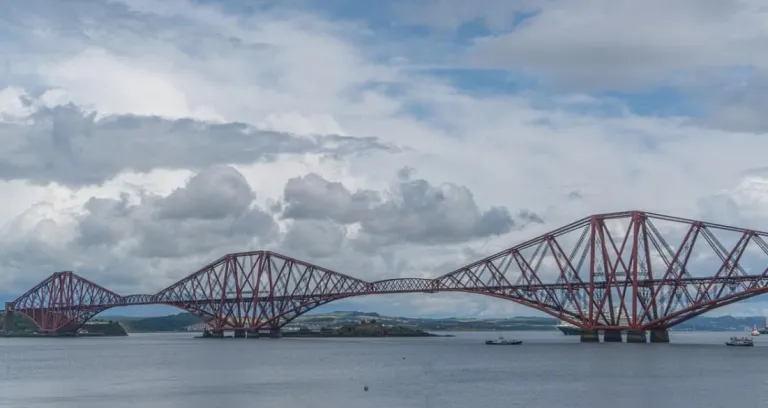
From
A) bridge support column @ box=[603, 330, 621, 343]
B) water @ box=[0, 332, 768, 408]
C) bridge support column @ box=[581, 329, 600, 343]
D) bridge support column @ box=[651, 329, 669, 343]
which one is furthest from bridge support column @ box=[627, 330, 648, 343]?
water @ box=[0, 332, 768, 408]

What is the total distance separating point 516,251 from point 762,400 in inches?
3309

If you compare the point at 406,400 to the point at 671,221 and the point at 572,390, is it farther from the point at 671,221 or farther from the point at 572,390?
the point at 671,221

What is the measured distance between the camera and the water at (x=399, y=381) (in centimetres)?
6106

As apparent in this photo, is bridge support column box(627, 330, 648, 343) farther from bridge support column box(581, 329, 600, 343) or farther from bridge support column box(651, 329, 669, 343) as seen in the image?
bridge support column box(581, 329, 600, 343)

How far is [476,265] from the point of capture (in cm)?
15025

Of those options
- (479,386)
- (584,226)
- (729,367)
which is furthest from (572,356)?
(479,386)

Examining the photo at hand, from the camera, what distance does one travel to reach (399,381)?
76.9 meters

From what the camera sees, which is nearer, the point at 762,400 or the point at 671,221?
the point at 762,400

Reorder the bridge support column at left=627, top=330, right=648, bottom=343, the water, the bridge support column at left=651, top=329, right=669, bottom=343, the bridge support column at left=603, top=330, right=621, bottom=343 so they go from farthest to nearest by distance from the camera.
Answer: the bridge support column at left=603, top=330, right=621, bottom=343 < the bridge support column at left=651, top=329, right=669, bottom=343 < the bridge support column at left=627, top=330, right=648, bottom=343 < the water

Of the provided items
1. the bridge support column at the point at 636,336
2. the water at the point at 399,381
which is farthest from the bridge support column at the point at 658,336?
the water at the point at 399,381

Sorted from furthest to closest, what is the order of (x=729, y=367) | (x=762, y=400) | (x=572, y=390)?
(x=729, y=367) → (x=572, y=390) → (x=762, y=400)

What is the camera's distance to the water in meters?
61.1

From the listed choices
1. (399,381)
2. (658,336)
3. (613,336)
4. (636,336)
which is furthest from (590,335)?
(399,381)

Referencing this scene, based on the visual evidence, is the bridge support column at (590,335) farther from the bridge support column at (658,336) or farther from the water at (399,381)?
the water at (399,381)
